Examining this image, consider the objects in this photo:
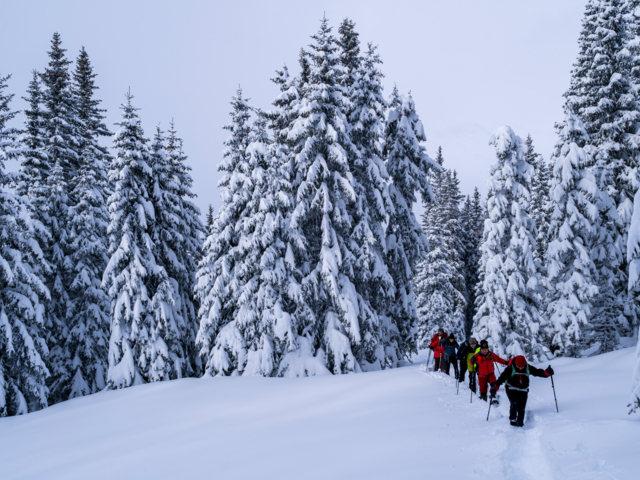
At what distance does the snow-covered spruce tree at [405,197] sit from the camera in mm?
22078

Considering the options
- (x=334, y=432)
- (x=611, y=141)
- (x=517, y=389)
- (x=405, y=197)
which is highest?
(x=611, y=141)

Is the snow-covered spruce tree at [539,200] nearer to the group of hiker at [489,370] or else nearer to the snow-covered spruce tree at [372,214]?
the snow-covered spruce tree at [372,214]

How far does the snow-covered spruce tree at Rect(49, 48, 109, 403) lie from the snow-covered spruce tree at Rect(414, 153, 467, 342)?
24453mm

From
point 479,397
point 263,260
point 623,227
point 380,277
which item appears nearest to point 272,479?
point 479,397

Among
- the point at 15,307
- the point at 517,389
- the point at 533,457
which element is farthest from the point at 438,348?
the point at 15,307

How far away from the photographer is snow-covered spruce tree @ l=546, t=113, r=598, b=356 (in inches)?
772

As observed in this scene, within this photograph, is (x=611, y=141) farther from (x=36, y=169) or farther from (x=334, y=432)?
(x=36, y=169)

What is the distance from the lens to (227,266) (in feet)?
63.8

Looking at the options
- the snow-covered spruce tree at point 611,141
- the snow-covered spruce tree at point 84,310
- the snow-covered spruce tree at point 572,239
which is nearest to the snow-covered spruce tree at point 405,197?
the snow-covered spruce tree at point 572,239

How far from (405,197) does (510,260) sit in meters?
6.44

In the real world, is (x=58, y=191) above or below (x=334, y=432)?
above

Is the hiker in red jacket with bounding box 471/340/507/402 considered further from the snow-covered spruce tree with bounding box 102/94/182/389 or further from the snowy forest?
the snow-covered spruce tree with bounding box 102/94/182/389

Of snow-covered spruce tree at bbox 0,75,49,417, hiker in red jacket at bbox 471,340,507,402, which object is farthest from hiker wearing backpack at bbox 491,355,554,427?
snow-covered spruce tree at bbox 0,75,49,417

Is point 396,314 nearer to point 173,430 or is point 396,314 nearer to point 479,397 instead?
point 479,397
